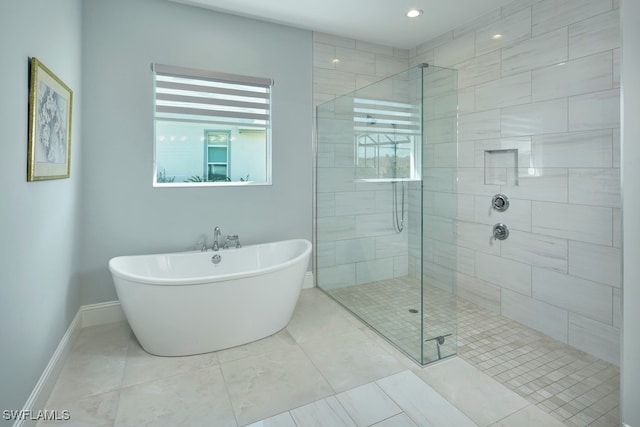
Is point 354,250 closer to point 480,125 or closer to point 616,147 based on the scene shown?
point 480,125

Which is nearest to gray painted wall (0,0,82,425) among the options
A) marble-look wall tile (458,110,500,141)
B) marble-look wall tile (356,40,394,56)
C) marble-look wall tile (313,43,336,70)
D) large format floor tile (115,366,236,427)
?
large format floor tile (115,366,236,427)

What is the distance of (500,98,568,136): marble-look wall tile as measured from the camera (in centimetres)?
256

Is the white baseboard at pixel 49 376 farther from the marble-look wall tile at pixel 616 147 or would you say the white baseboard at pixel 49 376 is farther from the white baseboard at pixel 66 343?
the marble-look wall tile at pixel 616 147

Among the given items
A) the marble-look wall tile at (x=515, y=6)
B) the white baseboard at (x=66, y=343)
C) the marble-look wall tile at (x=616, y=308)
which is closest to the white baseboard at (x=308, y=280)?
the white baseboard at (x=66, y=343)

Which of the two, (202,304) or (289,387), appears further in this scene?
(202,304)

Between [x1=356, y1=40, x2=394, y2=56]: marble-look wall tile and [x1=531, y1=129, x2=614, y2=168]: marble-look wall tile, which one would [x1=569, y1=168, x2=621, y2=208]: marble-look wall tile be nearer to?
[x1=531, y1=129, x2=614, y2=168]: marble-look wall tile

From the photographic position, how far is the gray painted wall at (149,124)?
2828mm

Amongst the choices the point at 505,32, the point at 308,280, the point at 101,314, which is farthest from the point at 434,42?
the point at 101,314

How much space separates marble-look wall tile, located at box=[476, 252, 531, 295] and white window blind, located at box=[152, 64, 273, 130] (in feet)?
8.15

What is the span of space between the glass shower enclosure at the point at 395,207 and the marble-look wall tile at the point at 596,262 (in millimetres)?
877

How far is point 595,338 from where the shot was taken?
242 centimetres

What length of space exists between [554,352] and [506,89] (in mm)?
2122

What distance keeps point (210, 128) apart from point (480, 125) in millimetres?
2528

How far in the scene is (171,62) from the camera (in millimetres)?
3033
